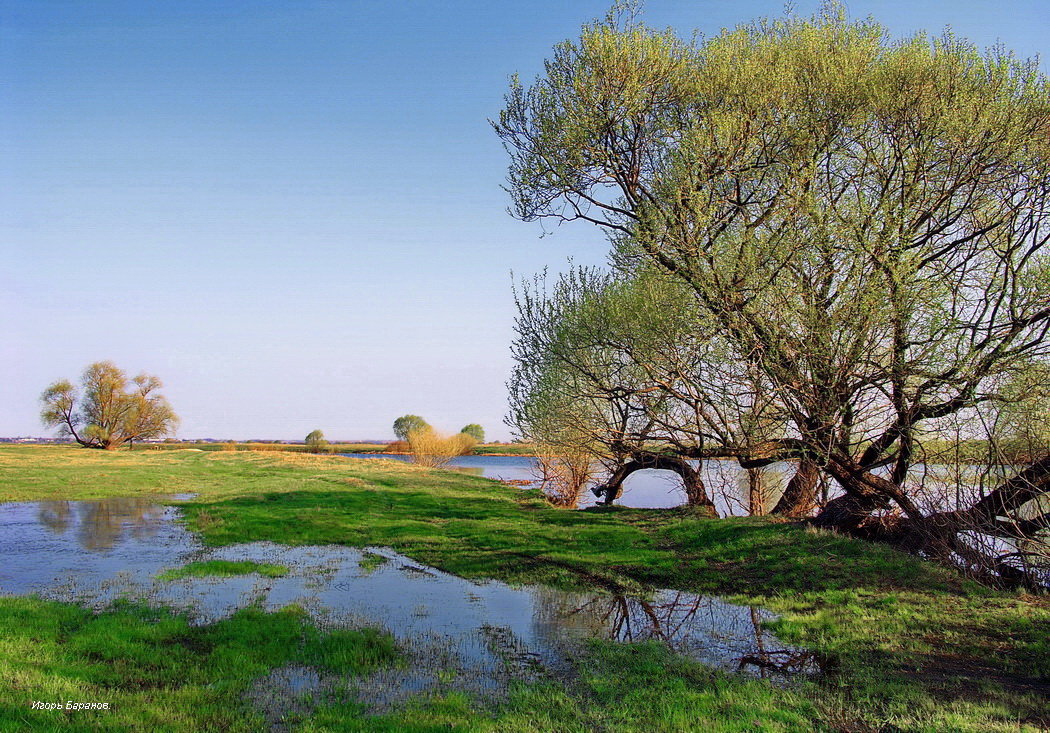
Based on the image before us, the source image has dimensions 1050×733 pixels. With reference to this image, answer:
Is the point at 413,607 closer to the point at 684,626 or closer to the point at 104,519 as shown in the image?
the point at 684,626

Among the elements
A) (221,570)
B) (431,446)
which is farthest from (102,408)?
(221,570)

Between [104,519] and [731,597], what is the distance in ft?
68.4

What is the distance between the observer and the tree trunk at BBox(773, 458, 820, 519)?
19078 mm

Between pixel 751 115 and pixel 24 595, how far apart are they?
16.9 meters

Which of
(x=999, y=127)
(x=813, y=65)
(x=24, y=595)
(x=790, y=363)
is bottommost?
(x=24, y=595)

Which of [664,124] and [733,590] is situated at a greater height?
[664,124]

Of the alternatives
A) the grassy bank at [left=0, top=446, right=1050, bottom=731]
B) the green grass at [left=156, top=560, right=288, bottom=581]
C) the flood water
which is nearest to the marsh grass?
the flood water

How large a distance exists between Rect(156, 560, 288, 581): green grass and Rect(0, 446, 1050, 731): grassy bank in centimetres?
305

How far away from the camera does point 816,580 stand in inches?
475

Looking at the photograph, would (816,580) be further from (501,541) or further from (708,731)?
(501,541)

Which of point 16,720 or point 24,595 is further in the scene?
point 24,595

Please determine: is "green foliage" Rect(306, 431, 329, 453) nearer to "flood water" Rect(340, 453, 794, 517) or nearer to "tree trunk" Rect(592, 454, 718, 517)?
Result: "flood water" Rect(340, 453, 794, 517)

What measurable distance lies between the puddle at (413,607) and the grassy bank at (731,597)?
21.3 inches

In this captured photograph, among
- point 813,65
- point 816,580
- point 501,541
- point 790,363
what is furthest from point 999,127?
point 501,541
